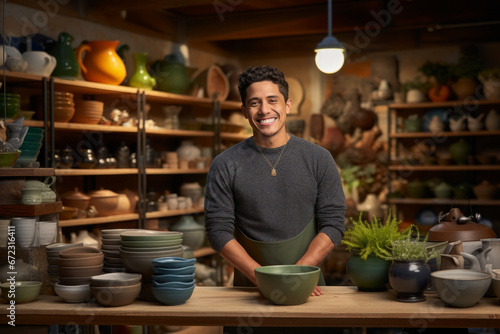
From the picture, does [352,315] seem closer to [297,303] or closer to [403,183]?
[297,303]

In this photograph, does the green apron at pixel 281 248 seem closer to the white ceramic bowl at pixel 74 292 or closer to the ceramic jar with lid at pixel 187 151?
the white ceramic bowl at pixel 74 292

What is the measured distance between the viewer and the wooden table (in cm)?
175

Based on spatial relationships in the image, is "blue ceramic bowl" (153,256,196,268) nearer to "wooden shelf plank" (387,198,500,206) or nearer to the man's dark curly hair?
the man's dark curly hair

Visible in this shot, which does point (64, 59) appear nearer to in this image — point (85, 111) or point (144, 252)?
point (85, 111)

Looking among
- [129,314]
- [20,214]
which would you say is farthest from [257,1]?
[129,314]

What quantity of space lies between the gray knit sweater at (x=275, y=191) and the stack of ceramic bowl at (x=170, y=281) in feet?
1.54

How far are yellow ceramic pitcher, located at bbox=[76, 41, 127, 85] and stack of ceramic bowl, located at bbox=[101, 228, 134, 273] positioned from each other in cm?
274

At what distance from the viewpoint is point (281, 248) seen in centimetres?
235

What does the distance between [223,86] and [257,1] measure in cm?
93

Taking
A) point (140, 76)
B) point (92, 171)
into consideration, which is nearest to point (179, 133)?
point (140, 76)

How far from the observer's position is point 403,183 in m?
6.50

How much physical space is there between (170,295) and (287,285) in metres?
0.37

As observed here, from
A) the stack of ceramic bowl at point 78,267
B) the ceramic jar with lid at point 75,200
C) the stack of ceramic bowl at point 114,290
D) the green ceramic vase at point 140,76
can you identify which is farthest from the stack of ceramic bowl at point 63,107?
the stack of ceramic bowl at point 114,290

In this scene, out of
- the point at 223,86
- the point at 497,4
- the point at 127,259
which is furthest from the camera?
the point at 223,86
